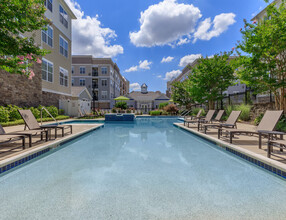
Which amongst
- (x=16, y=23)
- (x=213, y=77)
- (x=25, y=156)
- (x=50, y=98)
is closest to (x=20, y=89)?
(x=50, y=98)

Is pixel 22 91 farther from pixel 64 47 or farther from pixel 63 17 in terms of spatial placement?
pixel 63 17

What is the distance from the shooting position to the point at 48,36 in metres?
15.4

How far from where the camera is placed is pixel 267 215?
2.15m

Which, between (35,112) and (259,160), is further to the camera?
(35,112)

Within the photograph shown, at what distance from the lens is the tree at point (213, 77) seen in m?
13.8

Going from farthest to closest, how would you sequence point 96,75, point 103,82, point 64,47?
point 103,82 → point 96,75 → point 64,47

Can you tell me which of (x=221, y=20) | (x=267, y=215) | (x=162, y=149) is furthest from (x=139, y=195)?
(x=221, y=20)

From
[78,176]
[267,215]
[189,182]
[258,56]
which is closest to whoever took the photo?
[267,215]

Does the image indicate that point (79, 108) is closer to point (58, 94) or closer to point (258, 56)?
point (58, 94)

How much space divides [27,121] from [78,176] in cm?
375

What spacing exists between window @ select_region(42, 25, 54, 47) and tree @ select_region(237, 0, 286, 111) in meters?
17.4

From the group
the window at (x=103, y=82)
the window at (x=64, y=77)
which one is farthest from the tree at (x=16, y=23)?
the window at (x=103, y=82)

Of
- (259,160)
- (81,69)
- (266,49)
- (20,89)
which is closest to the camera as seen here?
(259,160)

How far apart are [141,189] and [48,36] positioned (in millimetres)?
18692
